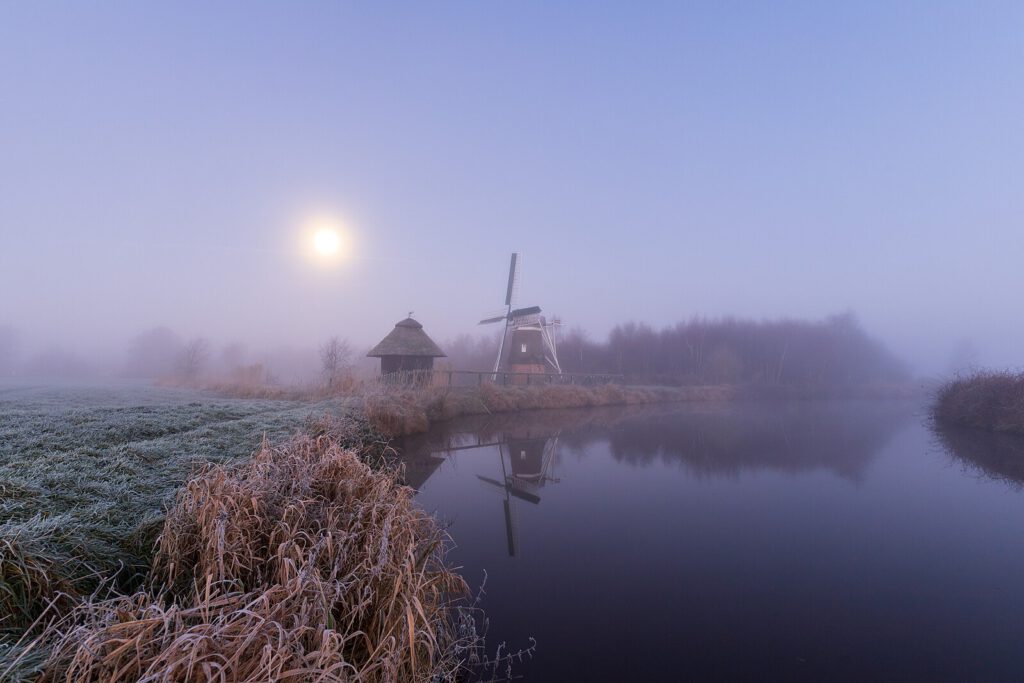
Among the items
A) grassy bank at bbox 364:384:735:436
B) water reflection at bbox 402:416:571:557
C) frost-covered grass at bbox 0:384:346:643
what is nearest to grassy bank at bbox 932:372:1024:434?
grassy bank at bbox 364:384:735:436

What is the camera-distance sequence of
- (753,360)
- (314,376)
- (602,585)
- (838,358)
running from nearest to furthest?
(602,585) < (314,376) < (753,360) < (838,358)

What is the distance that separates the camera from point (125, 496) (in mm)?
3971

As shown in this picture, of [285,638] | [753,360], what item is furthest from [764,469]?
[753,360]

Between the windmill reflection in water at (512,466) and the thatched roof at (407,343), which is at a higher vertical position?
the thatched roof at (407,343)

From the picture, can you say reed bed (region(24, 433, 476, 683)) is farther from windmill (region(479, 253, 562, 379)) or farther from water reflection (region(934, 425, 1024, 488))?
windmill (region(479, 253, 562, 379))

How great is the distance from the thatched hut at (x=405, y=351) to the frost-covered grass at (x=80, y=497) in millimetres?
12654

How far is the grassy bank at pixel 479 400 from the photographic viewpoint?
1230 centimetres

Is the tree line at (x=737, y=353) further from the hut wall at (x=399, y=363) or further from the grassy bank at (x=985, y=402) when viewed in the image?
the hut wall at (x=399, y=363)

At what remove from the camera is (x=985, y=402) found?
50.2 ft

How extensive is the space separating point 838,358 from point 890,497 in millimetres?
52524

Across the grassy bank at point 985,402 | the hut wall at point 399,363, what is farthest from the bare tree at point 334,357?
the grassy bank at point 985,402

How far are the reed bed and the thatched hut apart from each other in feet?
53.0

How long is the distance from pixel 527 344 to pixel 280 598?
25.3 meters

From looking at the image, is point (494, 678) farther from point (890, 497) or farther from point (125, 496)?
point (890, 497)
